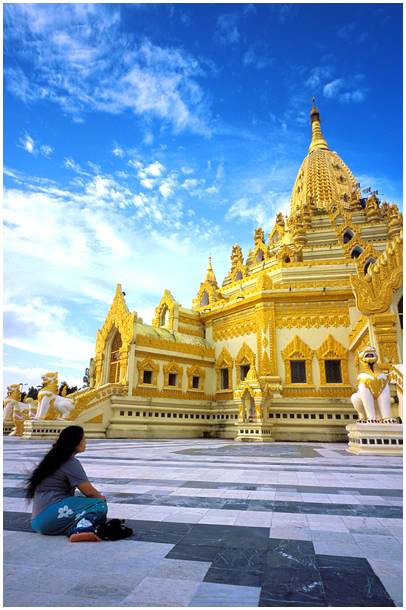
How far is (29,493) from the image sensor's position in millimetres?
3197

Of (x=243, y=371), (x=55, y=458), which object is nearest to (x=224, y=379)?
(x=243, y=371)

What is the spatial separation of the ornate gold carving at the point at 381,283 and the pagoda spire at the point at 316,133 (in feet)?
89.7

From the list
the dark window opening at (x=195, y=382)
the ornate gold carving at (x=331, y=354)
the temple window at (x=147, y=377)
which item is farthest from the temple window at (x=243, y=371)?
the temple window at (x=147, y=377)

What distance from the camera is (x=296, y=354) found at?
1853cm

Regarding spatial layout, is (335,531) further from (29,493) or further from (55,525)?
(29,493)

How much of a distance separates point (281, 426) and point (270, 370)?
2.69m

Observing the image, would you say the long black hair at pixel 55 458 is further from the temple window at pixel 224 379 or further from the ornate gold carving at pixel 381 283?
the temple window at pixel 224 379

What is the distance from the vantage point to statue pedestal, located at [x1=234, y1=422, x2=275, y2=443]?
15883 mm

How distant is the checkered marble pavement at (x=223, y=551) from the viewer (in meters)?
2.02

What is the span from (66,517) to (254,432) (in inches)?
551

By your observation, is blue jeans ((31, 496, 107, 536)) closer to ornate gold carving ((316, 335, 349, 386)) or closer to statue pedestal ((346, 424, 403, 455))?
statue pedestal ((346, 424, 403, 455))

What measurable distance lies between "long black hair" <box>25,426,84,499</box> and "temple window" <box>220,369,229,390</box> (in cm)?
1863

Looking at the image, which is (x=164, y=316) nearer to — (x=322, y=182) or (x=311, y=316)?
(x=311, y=316)

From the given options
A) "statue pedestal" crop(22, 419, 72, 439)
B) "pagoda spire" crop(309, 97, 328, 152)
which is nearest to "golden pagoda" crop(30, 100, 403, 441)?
"statue pedestal" crop(22, 419, 72, 439)
